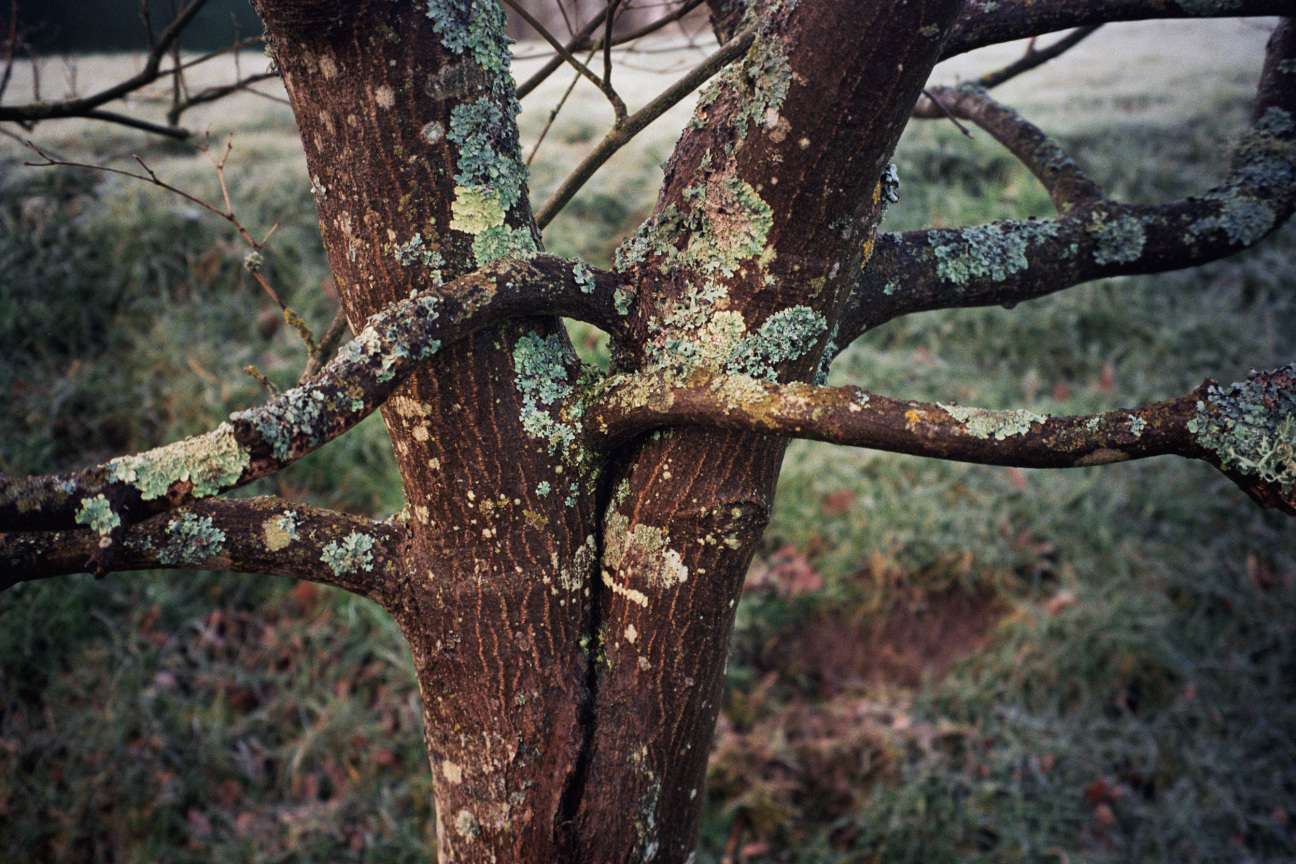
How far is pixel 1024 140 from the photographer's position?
158cm

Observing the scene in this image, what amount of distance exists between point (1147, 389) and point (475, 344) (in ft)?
13.3

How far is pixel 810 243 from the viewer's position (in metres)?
1.00

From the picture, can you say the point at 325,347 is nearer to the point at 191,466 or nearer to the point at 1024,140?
the point at 191,466

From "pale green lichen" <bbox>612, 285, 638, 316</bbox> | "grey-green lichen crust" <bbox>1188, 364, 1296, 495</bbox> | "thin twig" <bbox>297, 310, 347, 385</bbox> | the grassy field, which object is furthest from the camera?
the grassy field

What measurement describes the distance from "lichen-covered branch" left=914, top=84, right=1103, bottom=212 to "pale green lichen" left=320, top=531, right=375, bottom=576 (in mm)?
1339

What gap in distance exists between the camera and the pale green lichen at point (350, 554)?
43.9 inches

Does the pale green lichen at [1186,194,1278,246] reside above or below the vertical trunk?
above

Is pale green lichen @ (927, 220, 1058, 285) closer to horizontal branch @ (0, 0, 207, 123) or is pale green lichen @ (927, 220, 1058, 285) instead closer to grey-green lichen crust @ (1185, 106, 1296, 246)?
grey-green lichen crust @ (1185, 106, 1296, 246)

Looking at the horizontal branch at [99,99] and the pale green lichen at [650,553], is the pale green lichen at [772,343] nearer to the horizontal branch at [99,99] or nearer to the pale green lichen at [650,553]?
the pale green lichen at [650,553]

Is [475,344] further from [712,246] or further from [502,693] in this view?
[502,693]

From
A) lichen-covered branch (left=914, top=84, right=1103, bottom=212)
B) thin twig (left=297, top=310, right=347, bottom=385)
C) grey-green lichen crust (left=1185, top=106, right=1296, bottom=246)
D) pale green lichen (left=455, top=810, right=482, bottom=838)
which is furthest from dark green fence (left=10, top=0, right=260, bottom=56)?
grey-green lichen crust (left=1185, top=106, right=1296, bottom=246)

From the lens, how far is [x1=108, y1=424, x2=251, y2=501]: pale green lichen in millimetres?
763

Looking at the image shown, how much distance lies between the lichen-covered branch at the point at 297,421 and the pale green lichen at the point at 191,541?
0.84ft

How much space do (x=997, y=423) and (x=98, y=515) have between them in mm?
969
